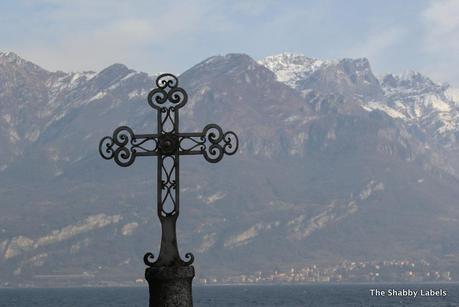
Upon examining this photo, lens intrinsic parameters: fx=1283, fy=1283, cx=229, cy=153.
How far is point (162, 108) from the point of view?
20375 mm

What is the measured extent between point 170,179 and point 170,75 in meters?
1.75

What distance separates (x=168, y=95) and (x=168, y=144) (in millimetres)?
789

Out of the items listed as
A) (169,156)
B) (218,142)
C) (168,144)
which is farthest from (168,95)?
(218,142)

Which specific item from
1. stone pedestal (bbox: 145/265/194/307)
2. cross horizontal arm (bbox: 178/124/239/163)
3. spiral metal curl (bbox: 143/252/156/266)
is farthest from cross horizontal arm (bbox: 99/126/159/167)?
stone pedestal (bbox: 145/265/194/307)

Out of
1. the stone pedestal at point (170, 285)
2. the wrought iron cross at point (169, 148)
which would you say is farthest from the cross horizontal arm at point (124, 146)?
the stone pedestal at point (170, 285)

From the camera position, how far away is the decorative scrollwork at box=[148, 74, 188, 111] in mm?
20219

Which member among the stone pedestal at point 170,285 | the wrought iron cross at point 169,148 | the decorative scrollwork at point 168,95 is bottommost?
the stone pedestal at point 170,285

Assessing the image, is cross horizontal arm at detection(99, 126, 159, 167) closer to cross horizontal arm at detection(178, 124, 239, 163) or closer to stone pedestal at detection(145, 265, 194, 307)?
cross horizontal arm at detection(178, 124, 239, 163)

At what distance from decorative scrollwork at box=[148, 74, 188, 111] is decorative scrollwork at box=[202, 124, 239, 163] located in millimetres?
605

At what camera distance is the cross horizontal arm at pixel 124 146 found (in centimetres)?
2020

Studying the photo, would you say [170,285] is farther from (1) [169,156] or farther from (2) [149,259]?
(1) [169,156]

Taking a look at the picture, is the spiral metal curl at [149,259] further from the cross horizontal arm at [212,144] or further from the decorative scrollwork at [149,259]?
the cross horizontal arm at [212,144]

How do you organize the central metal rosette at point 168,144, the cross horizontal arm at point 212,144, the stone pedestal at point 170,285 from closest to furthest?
the stone pedestal at point 170,285
the central metal rosette at point 168,144
the cross horizontal arm at point 212,144

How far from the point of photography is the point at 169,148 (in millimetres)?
20156
